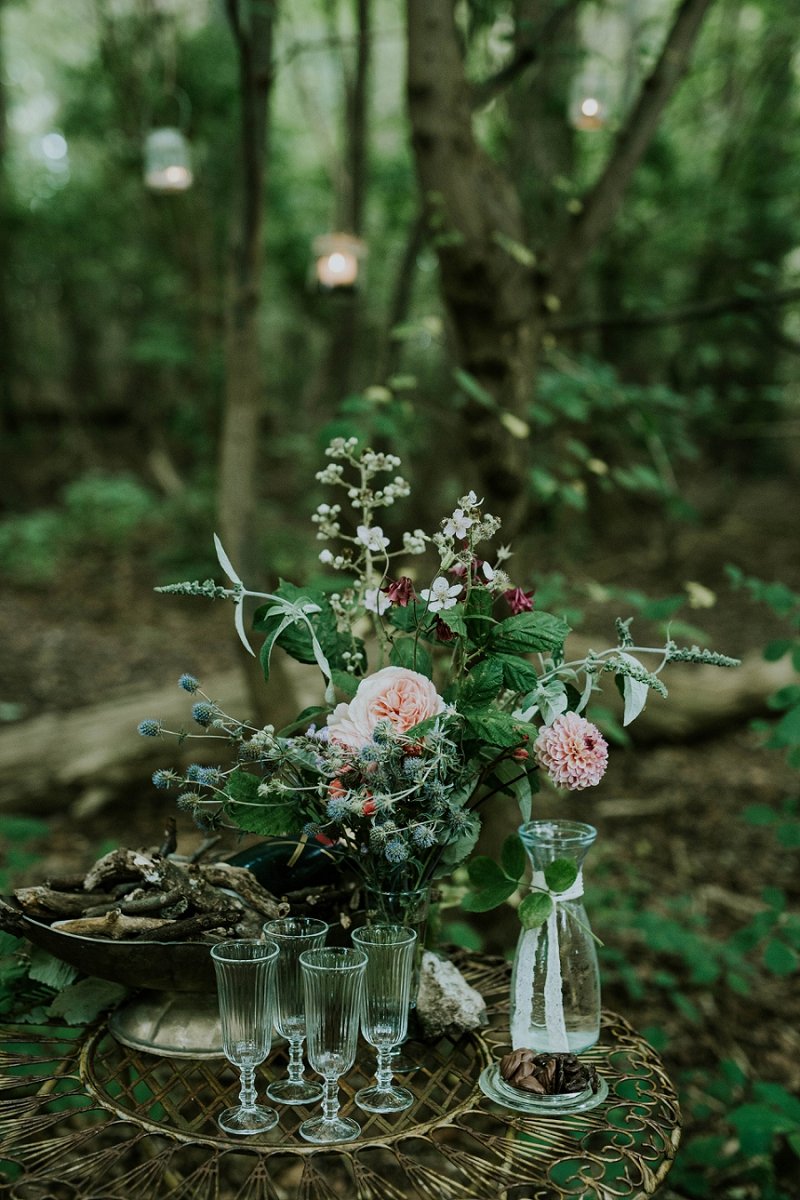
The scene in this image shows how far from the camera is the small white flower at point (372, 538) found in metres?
1.50

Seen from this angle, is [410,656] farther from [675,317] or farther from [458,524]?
[675,317]

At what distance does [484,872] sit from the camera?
5.10 ft

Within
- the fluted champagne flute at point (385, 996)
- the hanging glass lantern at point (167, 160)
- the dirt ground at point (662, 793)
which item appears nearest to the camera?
the fluted champagne flute at point (385, 996)

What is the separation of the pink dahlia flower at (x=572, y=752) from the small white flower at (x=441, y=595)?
216mm

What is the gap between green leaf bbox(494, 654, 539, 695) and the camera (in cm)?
145

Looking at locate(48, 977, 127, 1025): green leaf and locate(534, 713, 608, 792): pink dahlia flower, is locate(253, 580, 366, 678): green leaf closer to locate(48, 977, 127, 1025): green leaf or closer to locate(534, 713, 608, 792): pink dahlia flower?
locate(534, 713, 608, 792): pink dahlia flower

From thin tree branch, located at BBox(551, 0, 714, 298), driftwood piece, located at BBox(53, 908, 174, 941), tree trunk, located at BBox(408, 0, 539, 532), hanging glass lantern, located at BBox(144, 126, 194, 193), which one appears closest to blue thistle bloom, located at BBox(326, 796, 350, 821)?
driftwood piece, located at BBox(53, 908, 174, 941)

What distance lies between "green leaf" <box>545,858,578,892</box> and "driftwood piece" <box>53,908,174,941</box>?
54 cm

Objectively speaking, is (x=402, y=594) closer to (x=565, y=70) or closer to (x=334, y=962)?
(x=334, y=962)

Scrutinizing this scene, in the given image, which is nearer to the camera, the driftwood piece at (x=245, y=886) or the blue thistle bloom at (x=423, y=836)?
the blue thistle bloom at (x=423, y=836)

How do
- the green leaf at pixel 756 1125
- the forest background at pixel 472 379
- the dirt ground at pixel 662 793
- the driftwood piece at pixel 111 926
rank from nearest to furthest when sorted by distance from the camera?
the driftwood piece at pixel 111 926, the green leaf at pixel 756 1125, the forest background at pixel 472 379, the dirt ground at pixel 662 793

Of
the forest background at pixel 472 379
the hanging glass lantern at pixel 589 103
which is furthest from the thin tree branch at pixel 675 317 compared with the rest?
the hanging glass lantern at pixel 589 103

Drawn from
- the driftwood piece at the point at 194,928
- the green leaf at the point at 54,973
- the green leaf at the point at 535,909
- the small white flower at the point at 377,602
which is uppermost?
the small white flower at the point at 377,602

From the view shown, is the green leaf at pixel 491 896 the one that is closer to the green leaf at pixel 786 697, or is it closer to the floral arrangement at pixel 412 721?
the floral arrangement at pixel 412 721
